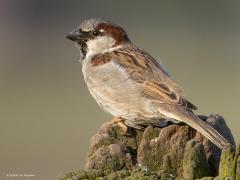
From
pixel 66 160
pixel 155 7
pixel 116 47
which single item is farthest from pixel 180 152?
pixel 155 7

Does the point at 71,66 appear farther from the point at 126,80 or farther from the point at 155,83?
the point at 155,83

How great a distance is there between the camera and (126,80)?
6.24 meters

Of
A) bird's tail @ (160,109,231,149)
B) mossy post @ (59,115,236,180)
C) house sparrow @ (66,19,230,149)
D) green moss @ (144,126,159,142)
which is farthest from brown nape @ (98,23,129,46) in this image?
green moss @ (144,126,159,142)

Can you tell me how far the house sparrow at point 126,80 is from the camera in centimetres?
594

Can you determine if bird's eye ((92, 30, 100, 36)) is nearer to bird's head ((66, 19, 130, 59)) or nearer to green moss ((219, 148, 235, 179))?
bird's head ((66, 19, 130, 59))

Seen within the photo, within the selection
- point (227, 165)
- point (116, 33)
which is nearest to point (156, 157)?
point (227, 165)

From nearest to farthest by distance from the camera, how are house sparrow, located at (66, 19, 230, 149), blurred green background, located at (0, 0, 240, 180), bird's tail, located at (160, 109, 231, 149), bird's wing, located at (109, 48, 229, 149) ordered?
bird's tail, located at (160, 109, 231, 149) < bird's wing, located at (109, 48, 229, 149) < house sparrow, located at (66, 19, 230, 149) < blurred green background, located at (0, 0, 240, 180)

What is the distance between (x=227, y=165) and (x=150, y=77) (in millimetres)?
2226

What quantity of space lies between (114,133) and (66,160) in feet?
16.4

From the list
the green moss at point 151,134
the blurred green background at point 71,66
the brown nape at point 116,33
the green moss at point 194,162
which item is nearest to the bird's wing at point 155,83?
the brown nape at point 116,33

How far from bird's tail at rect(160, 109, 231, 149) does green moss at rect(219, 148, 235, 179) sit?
9.3 inches

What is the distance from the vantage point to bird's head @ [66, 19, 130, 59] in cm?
665

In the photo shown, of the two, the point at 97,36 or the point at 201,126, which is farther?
the point at 97,36

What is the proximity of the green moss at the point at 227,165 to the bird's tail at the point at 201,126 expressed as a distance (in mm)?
235
